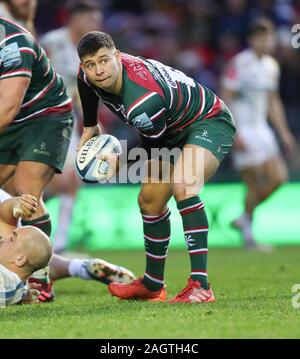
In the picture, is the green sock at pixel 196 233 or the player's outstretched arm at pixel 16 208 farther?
the green sock at pixel 196 233

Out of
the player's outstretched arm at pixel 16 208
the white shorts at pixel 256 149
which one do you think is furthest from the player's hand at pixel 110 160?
the white shorts at pixel 256 149

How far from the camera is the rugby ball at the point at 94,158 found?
19.8 feet

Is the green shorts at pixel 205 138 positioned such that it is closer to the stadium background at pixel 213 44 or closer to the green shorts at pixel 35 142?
the green shorts at pixel 35 142

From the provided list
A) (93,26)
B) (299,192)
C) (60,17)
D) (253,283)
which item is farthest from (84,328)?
(60,17)

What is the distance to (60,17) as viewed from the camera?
15078mm

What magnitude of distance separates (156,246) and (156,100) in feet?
3.75

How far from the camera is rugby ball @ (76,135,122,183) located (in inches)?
237

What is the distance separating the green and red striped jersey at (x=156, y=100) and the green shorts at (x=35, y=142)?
34 cm

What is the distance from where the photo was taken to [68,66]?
33.4 ft

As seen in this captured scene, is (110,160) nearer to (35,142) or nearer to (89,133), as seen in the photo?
(89,133)

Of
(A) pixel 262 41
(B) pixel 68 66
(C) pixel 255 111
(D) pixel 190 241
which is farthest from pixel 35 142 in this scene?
(C) pixel 255 111

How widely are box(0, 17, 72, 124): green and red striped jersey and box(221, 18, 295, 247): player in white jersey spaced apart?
17.3 feet
